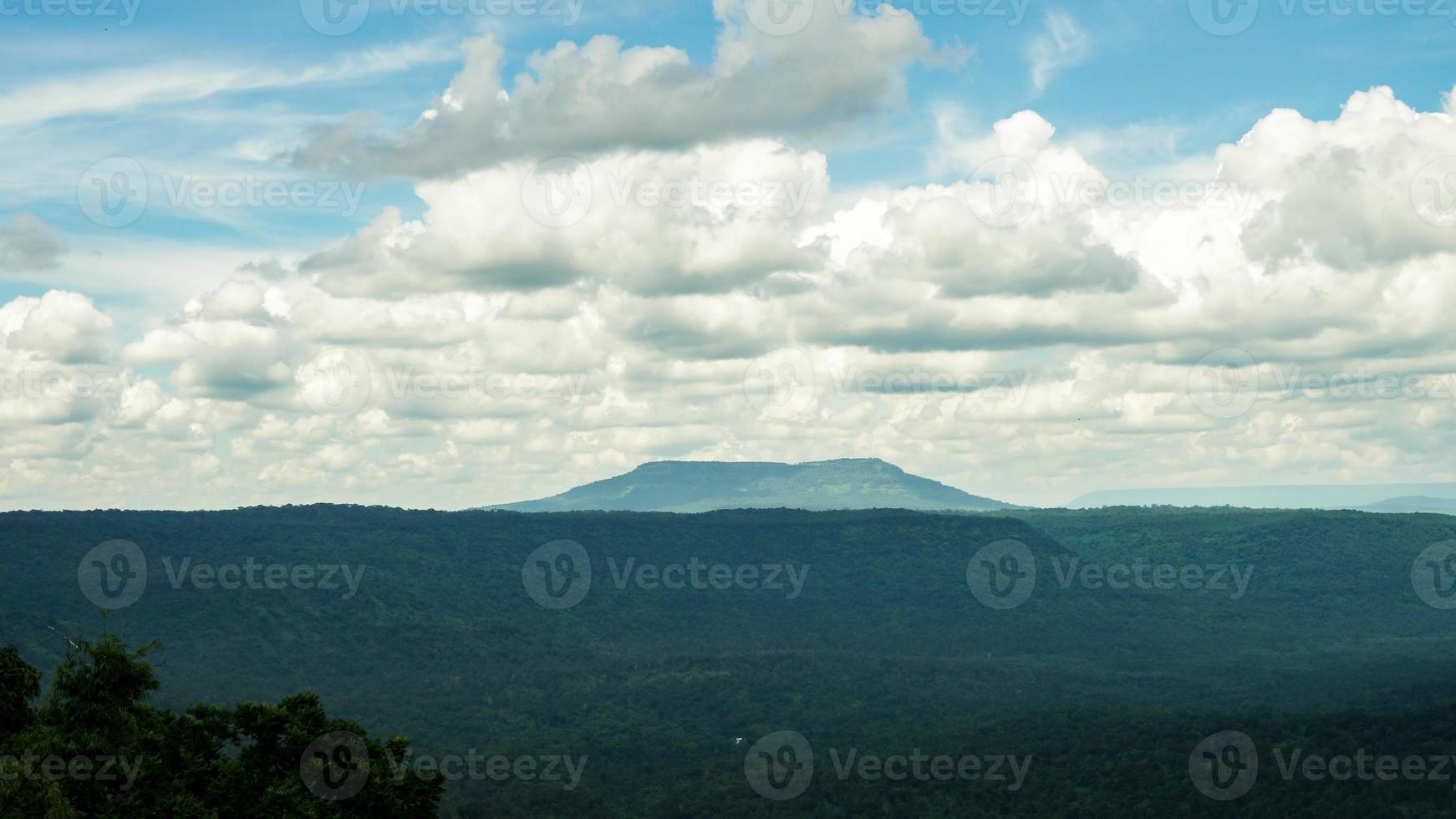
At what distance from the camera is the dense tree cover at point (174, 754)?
58.9 m

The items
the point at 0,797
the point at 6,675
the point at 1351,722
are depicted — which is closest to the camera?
the point at 0,797

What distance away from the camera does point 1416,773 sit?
127625 millimetres

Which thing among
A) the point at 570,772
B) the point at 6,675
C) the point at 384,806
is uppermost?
the point at 6,675

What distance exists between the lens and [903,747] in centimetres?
17162

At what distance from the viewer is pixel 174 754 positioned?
6334 centimetres

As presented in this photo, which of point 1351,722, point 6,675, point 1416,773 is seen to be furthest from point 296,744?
point 1351,722

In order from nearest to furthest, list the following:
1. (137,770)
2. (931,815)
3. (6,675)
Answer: (137,770) < (6,675) < (931,815)

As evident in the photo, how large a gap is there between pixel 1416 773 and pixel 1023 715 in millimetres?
61184

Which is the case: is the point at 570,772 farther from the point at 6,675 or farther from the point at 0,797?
the point at 0,797

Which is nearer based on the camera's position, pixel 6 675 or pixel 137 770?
pixel 137 770

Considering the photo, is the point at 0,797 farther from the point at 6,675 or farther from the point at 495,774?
the point at 495,774

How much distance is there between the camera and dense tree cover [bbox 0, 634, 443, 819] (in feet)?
193

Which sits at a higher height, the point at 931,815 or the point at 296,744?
the point at 296,744

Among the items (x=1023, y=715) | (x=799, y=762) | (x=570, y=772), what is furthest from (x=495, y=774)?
(x=1023, y=715)
